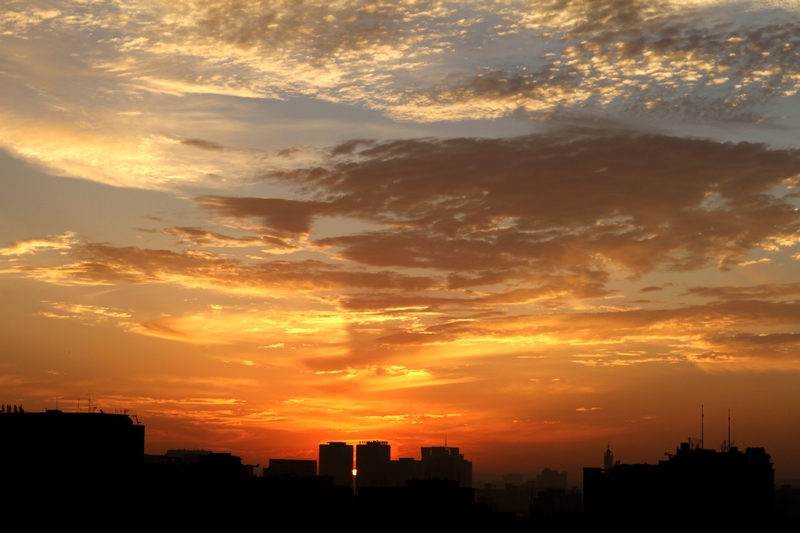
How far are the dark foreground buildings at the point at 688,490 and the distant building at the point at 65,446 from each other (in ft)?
257

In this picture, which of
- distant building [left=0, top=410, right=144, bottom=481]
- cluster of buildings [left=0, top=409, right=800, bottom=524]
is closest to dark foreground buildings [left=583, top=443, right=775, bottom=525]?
cluster of buildings [left=0, top=409, right=800, bottom=524]

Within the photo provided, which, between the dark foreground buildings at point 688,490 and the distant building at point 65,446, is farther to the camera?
the dark foreground buildings at point 688,490

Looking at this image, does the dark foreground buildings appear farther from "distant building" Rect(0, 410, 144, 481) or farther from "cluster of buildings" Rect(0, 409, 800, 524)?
"distant building" Rect(0, 410, 144, 481)

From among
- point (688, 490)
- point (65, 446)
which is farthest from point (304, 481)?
point (688, 490)

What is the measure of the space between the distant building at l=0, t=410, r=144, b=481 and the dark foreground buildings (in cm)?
7819

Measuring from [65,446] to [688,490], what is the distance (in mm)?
95015

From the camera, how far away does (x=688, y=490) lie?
14125 centimetres

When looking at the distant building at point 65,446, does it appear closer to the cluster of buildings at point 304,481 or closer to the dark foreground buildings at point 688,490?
the cluster of buildings at point 304,481

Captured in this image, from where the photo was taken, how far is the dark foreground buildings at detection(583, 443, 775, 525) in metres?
139

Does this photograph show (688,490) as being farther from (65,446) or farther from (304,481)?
(65,446)

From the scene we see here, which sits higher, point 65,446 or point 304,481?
point 65,446

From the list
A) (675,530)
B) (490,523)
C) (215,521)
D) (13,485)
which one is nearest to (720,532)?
(675,530)

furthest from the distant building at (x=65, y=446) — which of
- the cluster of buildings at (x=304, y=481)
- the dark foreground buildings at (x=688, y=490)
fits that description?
the dark foreground buildings at (x=688, y=490)

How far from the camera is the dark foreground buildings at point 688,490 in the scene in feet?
456
